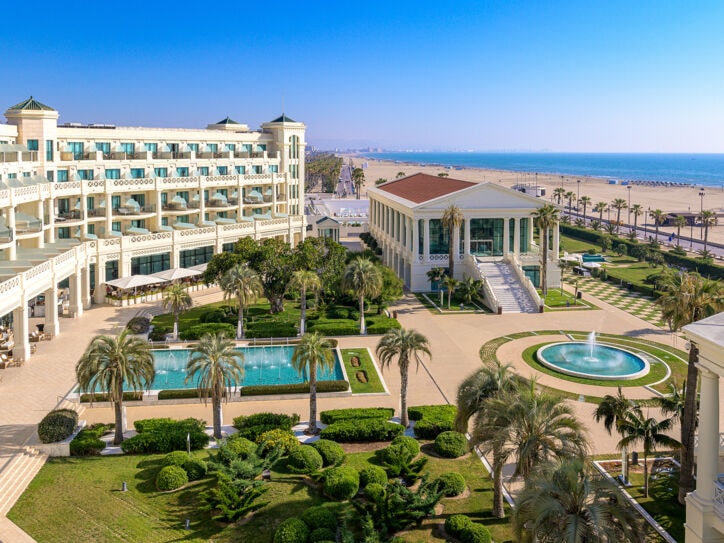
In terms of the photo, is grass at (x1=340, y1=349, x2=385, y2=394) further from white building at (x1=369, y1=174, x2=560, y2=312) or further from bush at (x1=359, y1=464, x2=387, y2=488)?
white building at (x1=369, y1=174, x2=560, y2=312)

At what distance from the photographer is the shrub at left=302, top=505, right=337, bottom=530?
24188 millimetres

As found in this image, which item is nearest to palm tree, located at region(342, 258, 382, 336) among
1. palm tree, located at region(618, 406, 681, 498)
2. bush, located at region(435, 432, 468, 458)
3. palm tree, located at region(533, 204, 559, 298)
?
palm tree, located at region(533, 204, 559, 298)

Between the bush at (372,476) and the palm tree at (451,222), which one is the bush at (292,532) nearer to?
the bush at (372,476)

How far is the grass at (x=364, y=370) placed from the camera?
40.7 metres

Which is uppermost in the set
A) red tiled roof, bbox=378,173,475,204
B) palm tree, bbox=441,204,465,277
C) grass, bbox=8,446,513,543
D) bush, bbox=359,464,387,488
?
red tiled roof, bbox=378,173,475,204

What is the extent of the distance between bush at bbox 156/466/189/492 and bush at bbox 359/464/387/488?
7226 millimetres

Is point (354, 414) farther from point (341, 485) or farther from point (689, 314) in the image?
point (689, 314)

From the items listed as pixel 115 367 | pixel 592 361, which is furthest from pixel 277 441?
pixel 592 361

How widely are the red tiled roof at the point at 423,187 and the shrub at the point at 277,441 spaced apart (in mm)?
44072

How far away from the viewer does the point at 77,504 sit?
26.6m

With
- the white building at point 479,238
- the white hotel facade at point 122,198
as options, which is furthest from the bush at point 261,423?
the white building at point 479,238

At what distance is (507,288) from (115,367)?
4069cm

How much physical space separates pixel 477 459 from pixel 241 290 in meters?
23.5

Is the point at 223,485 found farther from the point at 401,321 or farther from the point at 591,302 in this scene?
the point at 591,302
